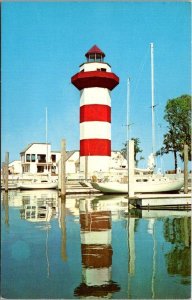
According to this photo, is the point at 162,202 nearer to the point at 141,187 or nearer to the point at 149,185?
the point at 141,187

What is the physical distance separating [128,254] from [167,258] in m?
0.86

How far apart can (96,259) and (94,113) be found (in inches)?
1098

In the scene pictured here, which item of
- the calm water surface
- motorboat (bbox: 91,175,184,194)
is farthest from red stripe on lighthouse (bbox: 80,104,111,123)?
the calm water surface

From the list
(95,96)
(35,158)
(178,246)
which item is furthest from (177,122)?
(178,246)

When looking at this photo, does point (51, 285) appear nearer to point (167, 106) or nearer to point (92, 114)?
point (92, 114)

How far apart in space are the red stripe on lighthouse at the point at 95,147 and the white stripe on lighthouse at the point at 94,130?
0.36 meters

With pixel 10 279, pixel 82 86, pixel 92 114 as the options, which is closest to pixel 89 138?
pixel 92 114

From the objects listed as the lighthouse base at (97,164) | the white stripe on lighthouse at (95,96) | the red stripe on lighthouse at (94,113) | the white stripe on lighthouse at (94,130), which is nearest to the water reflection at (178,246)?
the lighthouse base at (97,164)

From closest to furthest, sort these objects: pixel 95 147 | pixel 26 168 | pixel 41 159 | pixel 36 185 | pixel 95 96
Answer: pixel 95 147 → pixel 95 96 → pixel 36 185 → pixel 26 168 → pixel 41 159

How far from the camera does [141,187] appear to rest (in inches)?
1104

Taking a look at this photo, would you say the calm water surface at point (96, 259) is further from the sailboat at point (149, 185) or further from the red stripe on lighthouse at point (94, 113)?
the red stripe on lighthouse at point (94, 113)

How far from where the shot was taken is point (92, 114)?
35.1 meters

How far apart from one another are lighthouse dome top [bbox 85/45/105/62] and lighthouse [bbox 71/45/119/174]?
1.61m

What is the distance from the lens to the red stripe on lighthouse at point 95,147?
34719 mm
